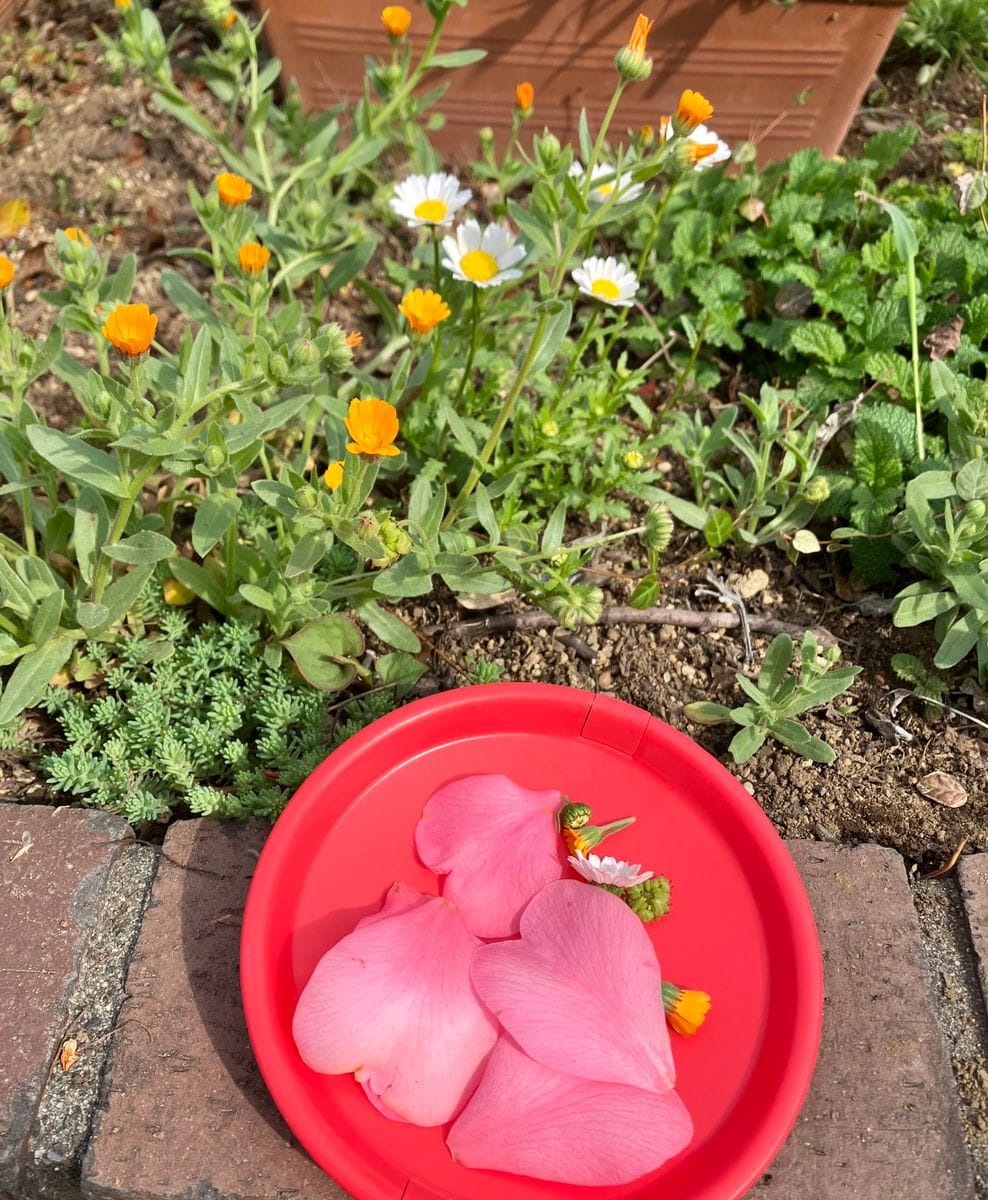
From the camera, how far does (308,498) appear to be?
1.28 metres

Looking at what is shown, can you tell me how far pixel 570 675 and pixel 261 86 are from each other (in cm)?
127

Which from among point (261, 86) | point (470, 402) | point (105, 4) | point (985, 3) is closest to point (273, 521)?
point (470, 402)

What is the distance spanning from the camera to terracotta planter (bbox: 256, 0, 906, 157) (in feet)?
7.06

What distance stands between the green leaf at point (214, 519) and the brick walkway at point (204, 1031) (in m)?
0.43

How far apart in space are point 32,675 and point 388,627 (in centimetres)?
53

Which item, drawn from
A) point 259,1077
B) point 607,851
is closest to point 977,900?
point 607,851

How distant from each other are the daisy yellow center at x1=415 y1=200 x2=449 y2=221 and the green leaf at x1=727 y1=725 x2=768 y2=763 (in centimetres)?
99

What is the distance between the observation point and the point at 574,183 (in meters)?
1.42

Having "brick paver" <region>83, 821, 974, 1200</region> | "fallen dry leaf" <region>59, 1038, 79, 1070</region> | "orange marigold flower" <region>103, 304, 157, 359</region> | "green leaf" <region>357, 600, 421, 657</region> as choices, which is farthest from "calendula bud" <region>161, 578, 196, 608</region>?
"fallen dry leaf" <region>59, 1038, 79, 1070</region>

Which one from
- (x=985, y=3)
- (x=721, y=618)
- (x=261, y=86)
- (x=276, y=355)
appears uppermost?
(x=985, y=3)

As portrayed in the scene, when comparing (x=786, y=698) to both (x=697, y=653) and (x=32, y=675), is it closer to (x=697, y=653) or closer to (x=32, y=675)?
(x=697, y=653)

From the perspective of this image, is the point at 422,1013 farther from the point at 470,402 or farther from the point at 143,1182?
the point at 470,402

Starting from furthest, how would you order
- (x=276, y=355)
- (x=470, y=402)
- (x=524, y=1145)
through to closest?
(x=470, y=402) < (x=276, y=355) < (x=524, y=1145)

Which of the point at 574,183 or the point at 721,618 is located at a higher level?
the point at 574,183
